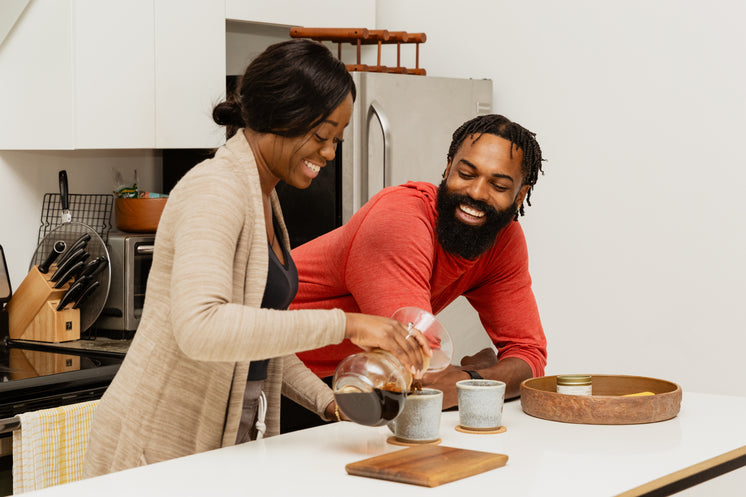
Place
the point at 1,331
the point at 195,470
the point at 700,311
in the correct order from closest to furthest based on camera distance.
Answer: the point at 195,470
the point at 1,331
the point at 700,311

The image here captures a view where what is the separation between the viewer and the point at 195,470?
4.57 feet

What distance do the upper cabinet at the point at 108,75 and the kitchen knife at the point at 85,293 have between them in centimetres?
43

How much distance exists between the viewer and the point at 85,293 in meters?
2.95

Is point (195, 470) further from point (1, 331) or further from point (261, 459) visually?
point (1, 331)

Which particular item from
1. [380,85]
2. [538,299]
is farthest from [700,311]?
[380,85]

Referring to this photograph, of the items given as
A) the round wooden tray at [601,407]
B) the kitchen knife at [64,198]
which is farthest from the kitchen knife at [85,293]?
the round wooden tray at [601,407]

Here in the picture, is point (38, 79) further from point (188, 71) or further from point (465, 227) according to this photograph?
point (465, 227)

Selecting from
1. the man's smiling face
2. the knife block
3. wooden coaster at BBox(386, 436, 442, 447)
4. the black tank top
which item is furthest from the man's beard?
the knife block

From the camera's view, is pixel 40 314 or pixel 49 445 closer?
pixel 49 445

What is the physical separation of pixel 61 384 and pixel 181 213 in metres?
1.18

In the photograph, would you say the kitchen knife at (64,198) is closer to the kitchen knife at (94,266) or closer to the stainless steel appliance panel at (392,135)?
the kitchen knife at (94,266)

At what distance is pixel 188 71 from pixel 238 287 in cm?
180

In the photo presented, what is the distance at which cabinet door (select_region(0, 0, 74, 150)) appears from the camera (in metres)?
2.82

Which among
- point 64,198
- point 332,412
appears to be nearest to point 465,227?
point 332,412
